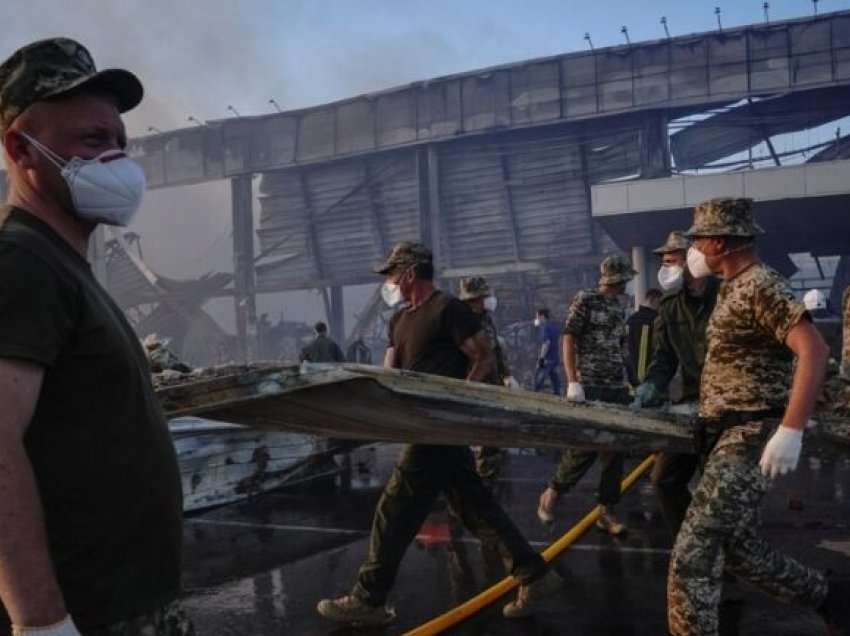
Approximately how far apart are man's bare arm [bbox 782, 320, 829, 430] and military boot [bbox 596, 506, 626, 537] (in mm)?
2970

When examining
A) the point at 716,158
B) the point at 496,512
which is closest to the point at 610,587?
the point at 496,512

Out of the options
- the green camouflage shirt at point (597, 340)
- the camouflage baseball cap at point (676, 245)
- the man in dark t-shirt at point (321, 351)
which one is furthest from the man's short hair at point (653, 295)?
the man in dark t-shirt at point (321, 351)

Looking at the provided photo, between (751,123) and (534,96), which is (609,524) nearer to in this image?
(534,96)

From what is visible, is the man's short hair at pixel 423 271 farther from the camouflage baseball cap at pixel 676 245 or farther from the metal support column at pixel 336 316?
the metal support column at pixel 336 316

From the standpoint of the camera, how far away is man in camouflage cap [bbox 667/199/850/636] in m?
3.33

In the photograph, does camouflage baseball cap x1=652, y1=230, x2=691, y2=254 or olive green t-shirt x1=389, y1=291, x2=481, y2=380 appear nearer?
olive green t-shirt x1=389, y1=291, x2=481, y2=380

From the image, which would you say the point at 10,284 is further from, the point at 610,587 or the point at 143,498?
the point at 610,587

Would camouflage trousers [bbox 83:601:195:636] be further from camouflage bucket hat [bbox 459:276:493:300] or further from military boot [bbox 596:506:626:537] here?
camouflage bucket hat [bbox 459:276:493:300]

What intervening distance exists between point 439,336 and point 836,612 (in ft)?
8.13

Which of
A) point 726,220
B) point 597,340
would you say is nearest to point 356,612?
point 726,220

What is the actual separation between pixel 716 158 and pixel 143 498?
24740mm

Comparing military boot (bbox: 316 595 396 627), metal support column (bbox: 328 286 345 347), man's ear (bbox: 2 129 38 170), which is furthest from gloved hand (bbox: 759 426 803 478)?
metal support column (bbox: 328 286 345 347)

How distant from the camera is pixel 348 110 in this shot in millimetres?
26016

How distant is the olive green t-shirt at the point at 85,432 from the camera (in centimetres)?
149
